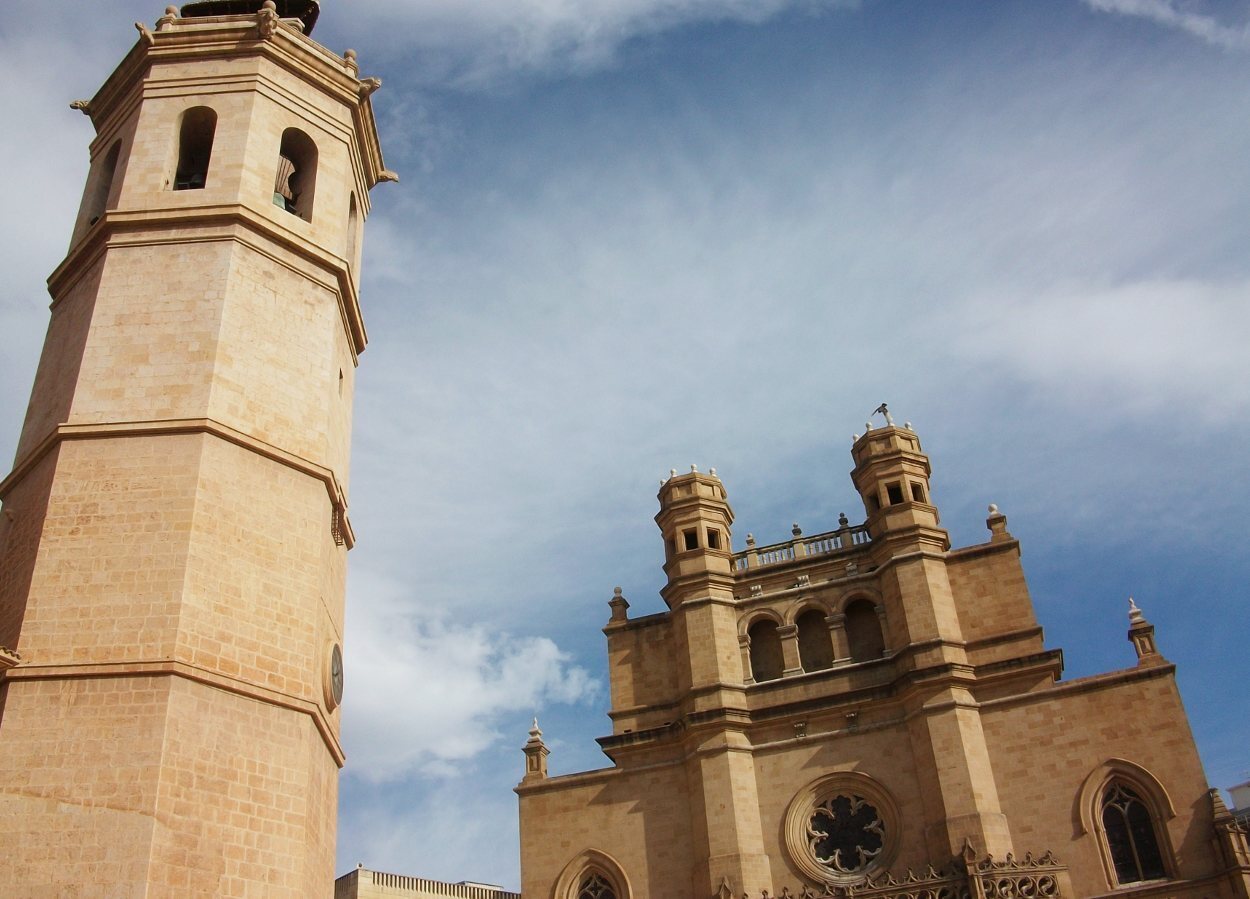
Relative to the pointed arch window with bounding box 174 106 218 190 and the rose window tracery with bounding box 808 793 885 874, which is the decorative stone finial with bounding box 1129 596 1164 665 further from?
the pointed arch window with bounding box 174 106 218 190

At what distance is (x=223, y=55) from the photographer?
54.2 ft

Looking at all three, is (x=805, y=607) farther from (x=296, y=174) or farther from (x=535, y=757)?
(x=296, y=174)

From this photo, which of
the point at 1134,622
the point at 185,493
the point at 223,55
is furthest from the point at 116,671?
the point at 1134,622

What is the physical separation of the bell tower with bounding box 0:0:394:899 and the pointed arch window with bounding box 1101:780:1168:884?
650 inches

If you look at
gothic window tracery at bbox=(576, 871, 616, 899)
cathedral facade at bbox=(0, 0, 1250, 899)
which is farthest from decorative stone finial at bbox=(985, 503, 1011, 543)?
gothic window tracery at bbox=(576, 871, 616, 899)

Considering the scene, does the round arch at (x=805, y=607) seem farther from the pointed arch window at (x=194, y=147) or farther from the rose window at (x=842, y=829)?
the pointed arch window at (x=194, y=147)

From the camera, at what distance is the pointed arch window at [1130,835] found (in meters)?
22.4

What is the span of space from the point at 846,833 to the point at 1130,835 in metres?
5.70

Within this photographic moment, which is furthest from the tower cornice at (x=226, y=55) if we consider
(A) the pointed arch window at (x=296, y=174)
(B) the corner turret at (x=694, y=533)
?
(B) the corner turret at (x=694, y=533)

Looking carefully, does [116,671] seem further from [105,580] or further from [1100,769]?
[1100,769]

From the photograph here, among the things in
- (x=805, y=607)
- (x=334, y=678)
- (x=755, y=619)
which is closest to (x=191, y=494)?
(x=334, y=678)

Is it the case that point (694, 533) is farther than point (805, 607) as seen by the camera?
Yes

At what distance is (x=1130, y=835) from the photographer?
899 inches

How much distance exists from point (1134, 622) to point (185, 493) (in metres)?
20.7
